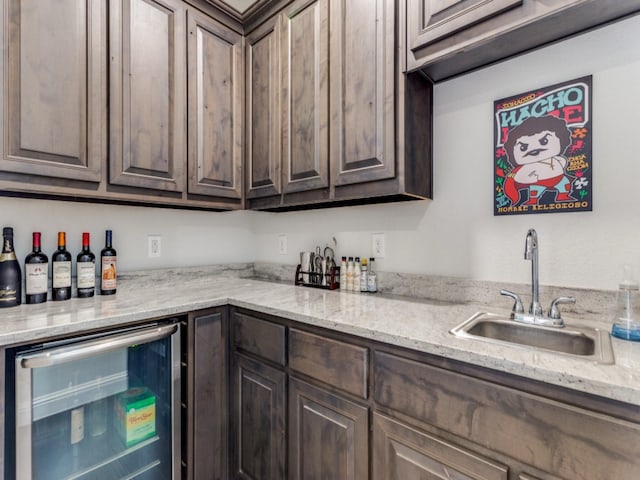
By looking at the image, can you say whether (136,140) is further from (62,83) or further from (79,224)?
(79,224)

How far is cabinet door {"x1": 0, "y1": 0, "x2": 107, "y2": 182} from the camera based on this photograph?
122 cm

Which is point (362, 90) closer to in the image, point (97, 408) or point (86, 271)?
point (86, 271)

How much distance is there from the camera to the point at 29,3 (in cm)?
125

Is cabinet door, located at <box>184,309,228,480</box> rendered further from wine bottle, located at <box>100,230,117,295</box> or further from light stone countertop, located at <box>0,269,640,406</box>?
wine bottle, located at <box>100,230,117,295</box>

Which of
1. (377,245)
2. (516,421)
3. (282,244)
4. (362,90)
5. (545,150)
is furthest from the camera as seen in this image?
(282,244)

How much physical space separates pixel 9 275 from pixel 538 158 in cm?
221

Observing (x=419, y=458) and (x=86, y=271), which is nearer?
(x=419, y=458)

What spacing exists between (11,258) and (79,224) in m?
0.33

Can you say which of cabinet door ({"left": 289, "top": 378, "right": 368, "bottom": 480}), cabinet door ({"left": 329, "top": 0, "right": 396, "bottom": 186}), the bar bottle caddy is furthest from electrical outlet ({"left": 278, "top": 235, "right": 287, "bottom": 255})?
cabinet door ({"left": 289, "top": 378, "right": 368, "bottom": 480})

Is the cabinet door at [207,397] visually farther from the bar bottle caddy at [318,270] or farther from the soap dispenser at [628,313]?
the soap dispenser at [628,313]

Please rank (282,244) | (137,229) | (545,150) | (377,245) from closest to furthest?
(545,150), (377,245), (137,229), (282,244)

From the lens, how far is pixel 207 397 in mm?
1445

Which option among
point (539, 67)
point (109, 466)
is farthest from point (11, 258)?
point (539, 67)

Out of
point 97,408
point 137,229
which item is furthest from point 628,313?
point 137,229
